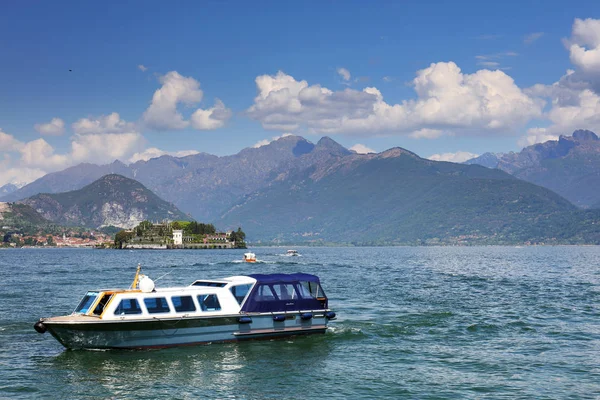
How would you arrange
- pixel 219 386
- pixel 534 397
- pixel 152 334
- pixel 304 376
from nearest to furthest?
pixel 534 397 < pixel 219 386 < pixel 304 376 < pixel 152 334

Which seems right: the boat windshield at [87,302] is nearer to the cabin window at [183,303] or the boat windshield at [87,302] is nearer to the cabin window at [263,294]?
the cabin window at [183,303]

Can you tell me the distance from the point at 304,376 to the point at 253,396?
449 centimetres

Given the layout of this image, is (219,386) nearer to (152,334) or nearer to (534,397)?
(152,334)

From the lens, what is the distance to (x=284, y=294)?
41.6 metres

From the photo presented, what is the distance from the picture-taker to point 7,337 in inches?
1667

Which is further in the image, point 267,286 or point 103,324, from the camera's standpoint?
point 267,286

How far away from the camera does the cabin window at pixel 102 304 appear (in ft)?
119

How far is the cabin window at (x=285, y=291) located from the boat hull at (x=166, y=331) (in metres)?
1.22

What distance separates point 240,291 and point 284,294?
3.13m

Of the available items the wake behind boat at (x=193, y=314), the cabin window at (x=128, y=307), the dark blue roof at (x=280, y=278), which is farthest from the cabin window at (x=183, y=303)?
the dark blue roof at (x=280, y=278)

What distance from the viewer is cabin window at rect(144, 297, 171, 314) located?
120 ft

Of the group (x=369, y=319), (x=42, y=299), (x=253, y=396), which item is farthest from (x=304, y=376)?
(x=42, y=299)

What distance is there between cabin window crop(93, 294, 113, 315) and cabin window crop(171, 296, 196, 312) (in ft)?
11.9

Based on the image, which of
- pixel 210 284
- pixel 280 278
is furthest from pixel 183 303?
pixel 280 278
